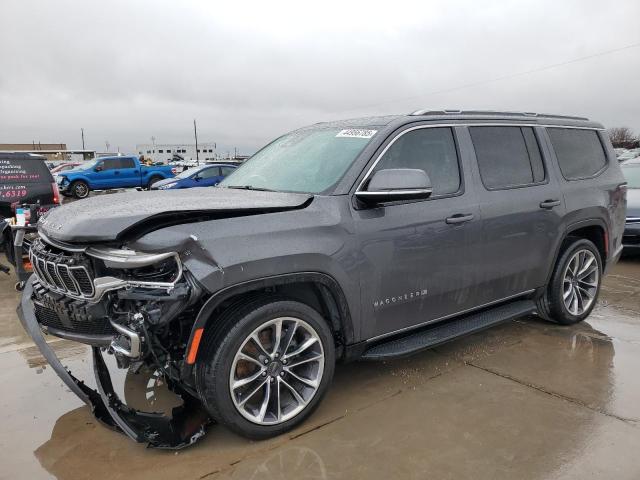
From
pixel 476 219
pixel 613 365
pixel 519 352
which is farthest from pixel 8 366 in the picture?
pixel 613 365

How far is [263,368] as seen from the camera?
9.46 feet

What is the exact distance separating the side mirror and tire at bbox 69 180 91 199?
21.1 metres

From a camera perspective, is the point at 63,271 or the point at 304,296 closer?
the point at 63,271

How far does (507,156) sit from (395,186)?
1.54 metres

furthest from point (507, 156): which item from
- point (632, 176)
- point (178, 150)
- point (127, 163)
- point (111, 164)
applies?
point (178, 150)

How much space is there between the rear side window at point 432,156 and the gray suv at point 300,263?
11 mm

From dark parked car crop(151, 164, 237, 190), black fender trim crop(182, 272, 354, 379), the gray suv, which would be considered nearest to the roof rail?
the gray suv

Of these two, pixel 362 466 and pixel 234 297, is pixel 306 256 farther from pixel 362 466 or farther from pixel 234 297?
pixel 362 466

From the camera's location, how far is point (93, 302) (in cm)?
266

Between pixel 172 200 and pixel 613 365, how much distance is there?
141 inches

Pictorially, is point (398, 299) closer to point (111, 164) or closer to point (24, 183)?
point (24, 183)

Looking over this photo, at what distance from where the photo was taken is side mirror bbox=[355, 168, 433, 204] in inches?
120

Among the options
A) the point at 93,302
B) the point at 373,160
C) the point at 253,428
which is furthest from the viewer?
the point at 373,160

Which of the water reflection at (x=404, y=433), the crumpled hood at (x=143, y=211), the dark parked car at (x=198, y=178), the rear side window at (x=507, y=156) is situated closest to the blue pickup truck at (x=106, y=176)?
the dark parked car at (x=198, y=178)
